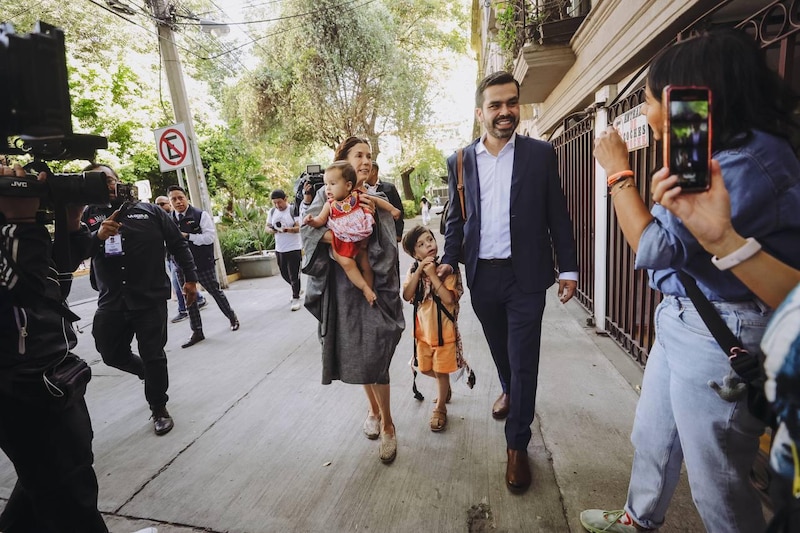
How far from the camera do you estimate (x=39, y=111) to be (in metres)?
1.47

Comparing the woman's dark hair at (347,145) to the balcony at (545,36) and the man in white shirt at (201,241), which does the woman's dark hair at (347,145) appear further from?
the man in white shirt at (201,241)

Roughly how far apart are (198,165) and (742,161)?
8.80 m

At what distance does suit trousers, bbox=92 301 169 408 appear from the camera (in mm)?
3189

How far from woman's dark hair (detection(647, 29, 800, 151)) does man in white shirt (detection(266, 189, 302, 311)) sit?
5.79 m

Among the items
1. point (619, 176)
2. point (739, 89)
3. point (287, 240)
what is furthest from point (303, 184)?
point (739, 89)

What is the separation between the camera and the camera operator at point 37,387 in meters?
1.58

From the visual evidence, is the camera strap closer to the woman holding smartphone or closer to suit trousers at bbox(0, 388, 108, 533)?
suit trousers at bbox(0, 388, 108, 533)

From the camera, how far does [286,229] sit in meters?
6.52

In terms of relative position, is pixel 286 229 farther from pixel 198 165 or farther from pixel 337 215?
pixel 337 215

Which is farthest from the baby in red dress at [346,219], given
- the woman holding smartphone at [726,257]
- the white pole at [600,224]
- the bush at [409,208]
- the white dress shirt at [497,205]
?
the bush at [409,208]

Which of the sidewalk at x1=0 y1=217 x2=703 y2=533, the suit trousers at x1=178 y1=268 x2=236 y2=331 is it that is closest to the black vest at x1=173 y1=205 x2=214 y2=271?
the suit trousers at x1=178 y1=268 x2=236 y2=331

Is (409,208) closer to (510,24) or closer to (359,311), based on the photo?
(510,24)

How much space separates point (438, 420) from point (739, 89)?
2402 mm

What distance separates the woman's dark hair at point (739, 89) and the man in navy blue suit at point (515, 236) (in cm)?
121
